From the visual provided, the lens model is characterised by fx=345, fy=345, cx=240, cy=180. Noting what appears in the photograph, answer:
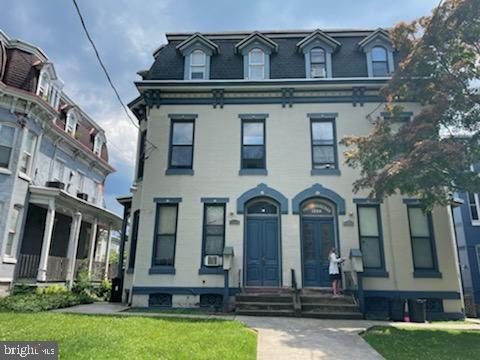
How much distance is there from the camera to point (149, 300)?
12297 mm

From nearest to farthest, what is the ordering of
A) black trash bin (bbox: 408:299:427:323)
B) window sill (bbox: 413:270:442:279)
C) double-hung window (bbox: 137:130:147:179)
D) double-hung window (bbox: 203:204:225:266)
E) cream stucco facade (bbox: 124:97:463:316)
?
black trash bin (bbox: 408:299:427:323), window sill (bbox: 413:270:442:279), cream stucco facade (bbox: 124:97:463:316), double-hung window (bbox: 203:204:225:266), double-hung window (bbox: 137:130:147:179)

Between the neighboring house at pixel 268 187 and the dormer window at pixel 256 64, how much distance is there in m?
0.04

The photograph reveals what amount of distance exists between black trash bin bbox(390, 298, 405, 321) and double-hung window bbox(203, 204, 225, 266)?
5996 millimetres

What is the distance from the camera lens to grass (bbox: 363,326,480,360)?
644 centimetres

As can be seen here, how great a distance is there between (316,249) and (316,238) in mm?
404

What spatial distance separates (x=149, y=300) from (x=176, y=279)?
121cm

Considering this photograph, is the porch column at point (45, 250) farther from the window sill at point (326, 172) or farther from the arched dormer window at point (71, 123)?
the window sill at point (326, 172)

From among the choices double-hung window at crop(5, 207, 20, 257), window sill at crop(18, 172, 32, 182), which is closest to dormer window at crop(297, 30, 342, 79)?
window sill at crop(18, 172, 32, 182)

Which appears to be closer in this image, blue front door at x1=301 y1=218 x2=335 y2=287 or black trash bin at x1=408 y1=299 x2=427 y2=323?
black trash bin at x1=408 y1=299 x2=427 y2=323

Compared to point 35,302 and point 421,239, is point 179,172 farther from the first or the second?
point 421,239

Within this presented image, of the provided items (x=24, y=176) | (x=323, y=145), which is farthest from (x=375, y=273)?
(x=24, y=176)

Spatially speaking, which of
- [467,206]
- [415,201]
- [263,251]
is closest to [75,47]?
[263,251]

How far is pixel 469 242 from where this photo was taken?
19062mm

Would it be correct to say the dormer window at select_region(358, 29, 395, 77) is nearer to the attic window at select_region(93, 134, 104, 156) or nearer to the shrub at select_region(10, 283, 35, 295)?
Answer: the shrub at select_region(10, 283, 35, 295)
